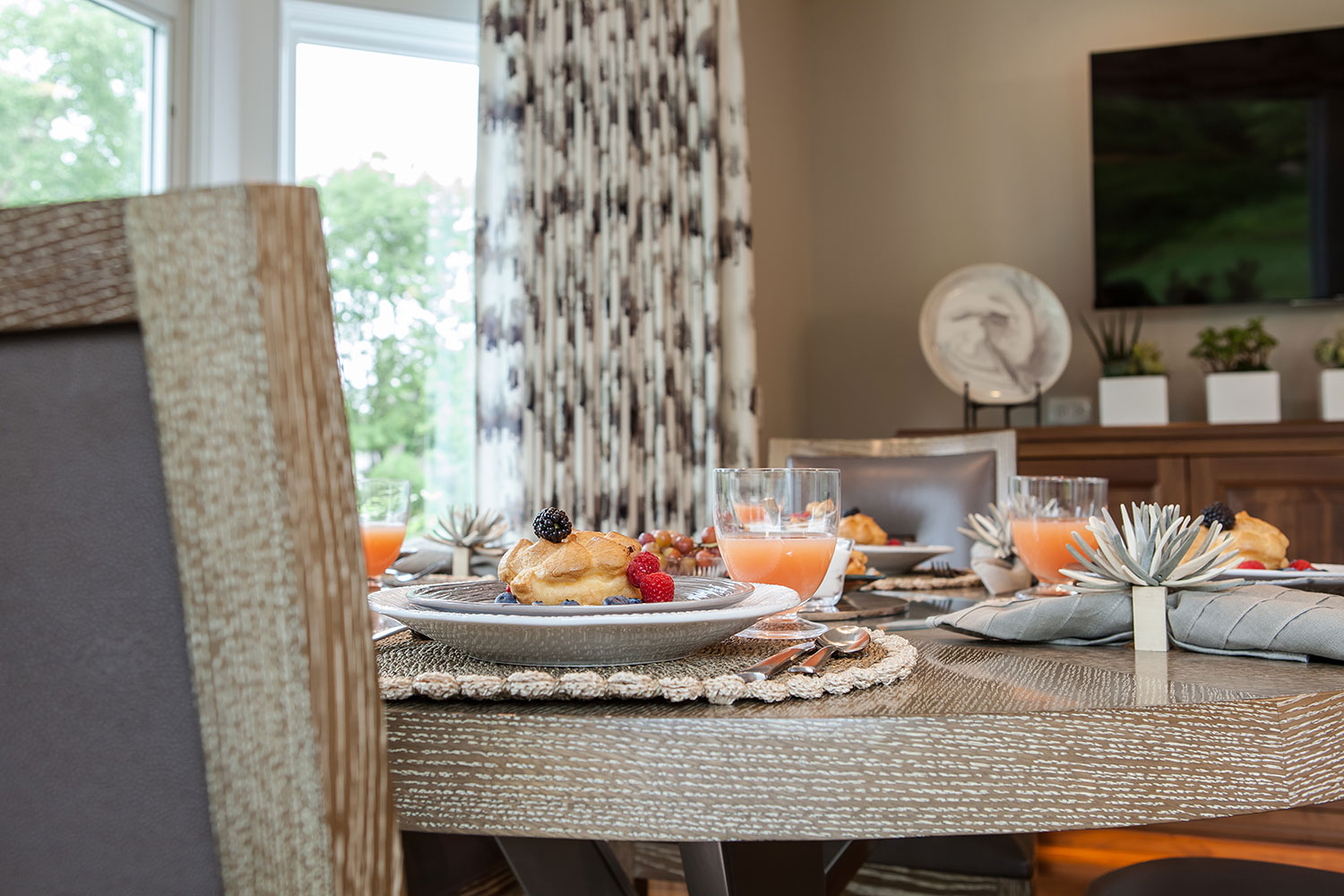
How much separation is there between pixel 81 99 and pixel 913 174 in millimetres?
3198

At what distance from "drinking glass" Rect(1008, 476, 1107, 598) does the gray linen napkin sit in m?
0.27

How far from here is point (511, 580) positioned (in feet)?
2.41

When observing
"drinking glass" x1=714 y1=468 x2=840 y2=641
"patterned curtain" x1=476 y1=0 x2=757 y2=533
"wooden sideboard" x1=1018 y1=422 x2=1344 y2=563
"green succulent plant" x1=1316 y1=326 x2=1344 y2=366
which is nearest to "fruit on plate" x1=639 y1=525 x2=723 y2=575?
"drinking glass" x1=714 y1=468 x2=840 y2=641

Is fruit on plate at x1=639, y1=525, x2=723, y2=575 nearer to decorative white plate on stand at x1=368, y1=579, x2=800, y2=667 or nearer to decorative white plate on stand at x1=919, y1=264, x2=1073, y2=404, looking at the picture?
decorative white plate on stand at x1=368, y1=579, x2=800, y2=667

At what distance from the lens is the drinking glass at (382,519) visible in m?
1.19

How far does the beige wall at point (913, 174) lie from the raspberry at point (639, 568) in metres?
3.43

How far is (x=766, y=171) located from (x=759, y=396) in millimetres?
936

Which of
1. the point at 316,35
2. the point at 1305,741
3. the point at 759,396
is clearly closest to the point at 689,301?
the point at 759,396

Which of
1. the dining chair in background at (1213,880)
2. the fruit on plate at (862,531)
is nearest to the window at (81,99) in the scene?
the fruit on plate at (862,531)

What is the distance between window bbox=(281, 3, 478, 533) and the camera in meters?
3.04

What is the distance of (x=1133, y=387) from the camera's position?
3672mm

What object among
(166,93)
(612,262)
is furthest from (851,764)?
(612,262)

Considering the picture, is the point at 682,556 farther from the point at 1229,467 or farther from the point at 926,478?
the point at 1229,467

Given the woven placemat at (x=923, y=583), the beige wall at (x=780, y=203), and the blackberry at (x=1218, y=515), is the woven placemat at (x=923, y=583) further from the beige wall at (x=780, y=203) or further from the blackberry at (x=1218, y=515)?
the beige wall at (x=780, y=203)
